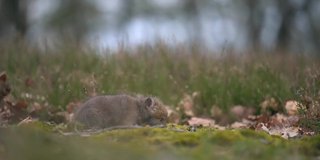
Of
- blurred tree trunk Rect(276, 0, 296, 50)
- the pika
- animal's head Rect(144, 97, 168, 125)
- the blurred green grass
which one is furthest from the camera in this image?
blurred tree trunk Rect(276, 0, 296, 50)

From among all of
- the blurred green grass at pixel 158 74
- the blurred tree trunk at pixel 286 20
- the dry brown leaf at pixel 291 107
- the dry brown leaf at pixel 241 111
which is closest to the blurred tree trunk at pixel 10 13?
the blurred tree trunk at pixel 286 20

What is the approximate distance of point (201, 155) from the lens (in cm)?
429

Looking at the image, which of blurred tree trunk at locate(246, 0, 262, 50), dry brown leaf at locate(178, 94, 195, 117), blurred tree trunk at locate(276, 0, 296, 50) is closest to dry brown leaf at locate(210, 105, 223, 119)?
dry brown leaf at locate(178, 94, 195, 117)

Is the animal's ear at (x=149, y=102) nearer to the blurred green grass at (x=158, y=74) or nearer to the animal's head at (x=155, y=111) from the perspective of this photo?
the animal's head at (x=155, y=111)

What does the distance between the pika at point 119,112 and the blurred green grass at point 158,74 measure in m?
1.50

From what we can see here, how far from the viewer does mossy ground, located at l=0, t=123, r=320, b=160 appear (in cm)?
397

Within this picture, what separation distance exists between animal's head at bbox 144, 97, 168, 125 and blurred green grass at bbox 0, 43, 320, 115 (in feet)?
5.15

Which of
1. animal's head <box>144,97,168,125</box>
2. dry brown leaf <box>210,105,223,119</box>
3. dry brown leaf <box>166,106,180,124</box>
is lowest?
dry brown leaf <box>210,105,223,119</box>

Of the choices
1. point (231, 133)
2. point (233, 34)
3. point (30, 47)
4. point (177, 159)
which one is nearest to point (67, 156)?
point (177, 159)

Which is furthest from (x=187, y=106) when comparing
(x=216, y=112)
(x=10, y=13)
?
(x=10, y=13)

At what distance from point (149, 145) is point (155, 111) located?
69.1 inches

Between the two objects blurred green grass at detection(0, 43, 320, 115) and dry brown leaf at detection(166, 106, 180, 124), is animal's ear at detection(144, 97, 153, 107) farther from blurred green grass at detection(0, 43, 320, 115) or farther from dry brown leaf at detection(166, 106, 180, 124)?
dry brown leaf at detection(166, 106, 180, 124)

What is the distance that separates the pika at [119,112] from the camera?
654cm

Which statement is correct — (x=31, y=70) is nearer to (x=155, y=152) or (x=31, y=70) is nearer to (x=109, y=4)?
(x=155, y=152)
